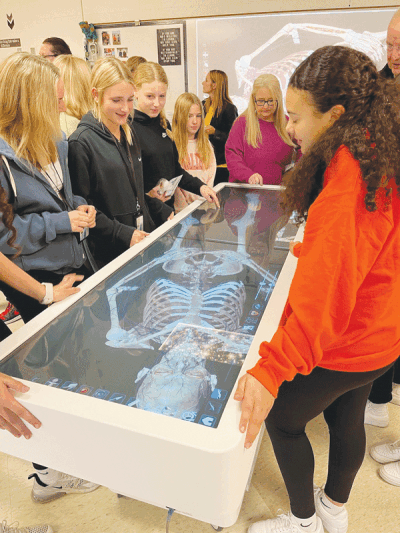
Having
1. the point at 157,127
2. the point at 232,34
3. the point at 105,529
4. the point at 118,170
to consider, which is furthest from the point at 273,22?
the point at 105,529

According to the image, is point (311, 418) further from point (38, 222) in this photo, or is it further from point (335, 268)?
point (38, 222)

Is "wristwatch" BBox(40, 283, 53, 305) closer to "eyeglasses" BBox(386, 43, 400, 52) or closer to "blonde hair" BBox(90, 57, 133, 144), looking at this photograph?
"blonde hair" BBox(90, 57, 133, 144)

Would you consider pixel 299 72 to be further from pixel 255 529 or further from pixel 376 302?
pixel 255 529

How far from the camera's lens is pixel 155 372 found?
91 centimetres

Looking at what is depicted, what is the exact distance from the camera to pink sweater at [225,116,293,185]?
98.9 inches

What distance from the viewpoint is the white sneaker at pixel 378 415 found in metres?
1.77

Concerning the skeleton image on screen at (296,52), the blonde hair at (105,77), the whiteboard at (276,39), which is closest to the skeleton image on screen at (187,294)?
the blonde hair at (105,77)

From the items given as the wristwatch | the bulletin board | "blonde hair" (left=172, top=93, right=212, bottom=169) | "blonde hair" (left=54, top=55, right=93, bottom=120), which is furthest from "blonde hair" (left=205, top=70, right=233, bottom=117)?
the wristwatch

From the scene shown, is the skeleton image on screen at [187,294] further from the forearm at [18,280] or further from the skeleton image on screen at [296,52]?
the skeleton image on screen at [296,52]

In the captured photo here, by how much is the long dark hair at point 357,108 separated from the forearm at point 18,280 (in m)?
0.83

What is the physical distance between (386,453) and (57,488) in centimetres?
125

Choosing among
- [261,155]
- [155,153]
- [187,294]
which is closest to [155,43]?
[261,155]

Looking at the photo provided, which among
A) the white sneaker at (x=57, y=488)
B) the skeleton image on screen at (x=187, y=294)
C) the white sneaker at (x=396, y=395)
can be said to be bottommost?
the white sneaker at (x=396, y=395)

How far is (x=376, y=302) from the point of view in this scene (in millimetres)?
855
